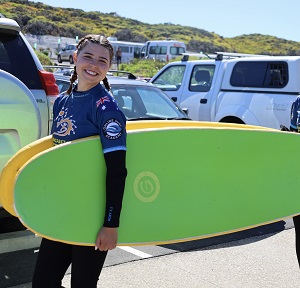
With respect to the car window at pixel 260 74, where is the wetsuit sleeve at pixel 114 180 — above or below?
above

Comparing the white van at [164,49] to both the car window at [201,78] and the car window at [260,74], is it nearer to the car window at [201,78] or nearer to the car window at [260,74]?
the car window at [201,78]

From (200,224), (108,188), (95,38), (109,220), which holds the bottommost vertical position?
(200,224)

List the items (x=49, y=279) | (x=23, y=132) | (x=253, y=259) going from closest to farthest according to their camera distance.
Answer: (x=49, y=279), (x=23, y=132), (x=253, y=259)

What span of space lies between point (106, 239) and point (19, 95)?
1.62 m

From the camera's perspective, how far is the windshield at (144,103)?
7.18 metres

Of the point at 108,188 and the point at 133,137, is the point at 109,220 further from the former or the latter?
the point at 133,137

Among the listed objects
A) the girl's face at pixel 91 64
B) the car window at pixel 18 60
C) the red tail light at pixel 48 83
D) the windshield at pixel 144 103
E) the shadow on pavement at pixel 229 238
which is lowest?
the shadow on pavement at pixel 229 238

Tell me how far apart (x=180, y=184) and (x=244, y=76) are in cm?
684

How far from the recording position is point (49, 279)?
2676 mm

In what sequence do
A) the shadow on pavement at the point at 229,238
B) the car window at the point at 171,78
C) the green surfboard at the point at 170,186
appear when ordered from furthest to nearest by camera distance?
1. the car window at the point at 171,78
2. the shadow on pavement at the point at 229,238
3. the green surfboard at the point at 170,186

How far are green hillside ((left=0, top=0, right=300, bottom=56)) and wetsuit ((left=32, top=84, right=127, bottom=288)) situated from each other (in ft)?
175

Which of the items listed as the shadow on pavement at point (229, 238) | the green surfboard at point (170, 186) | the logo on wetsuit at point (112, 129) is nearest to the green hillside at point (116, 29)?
the shadow on pavement at point (229, 238)

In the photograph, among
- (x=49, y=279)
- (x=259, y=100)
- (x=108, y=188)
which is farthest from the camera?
(x=259, y=100)

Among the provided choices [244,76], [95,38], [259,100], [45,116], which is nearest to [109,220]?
[95,38]
